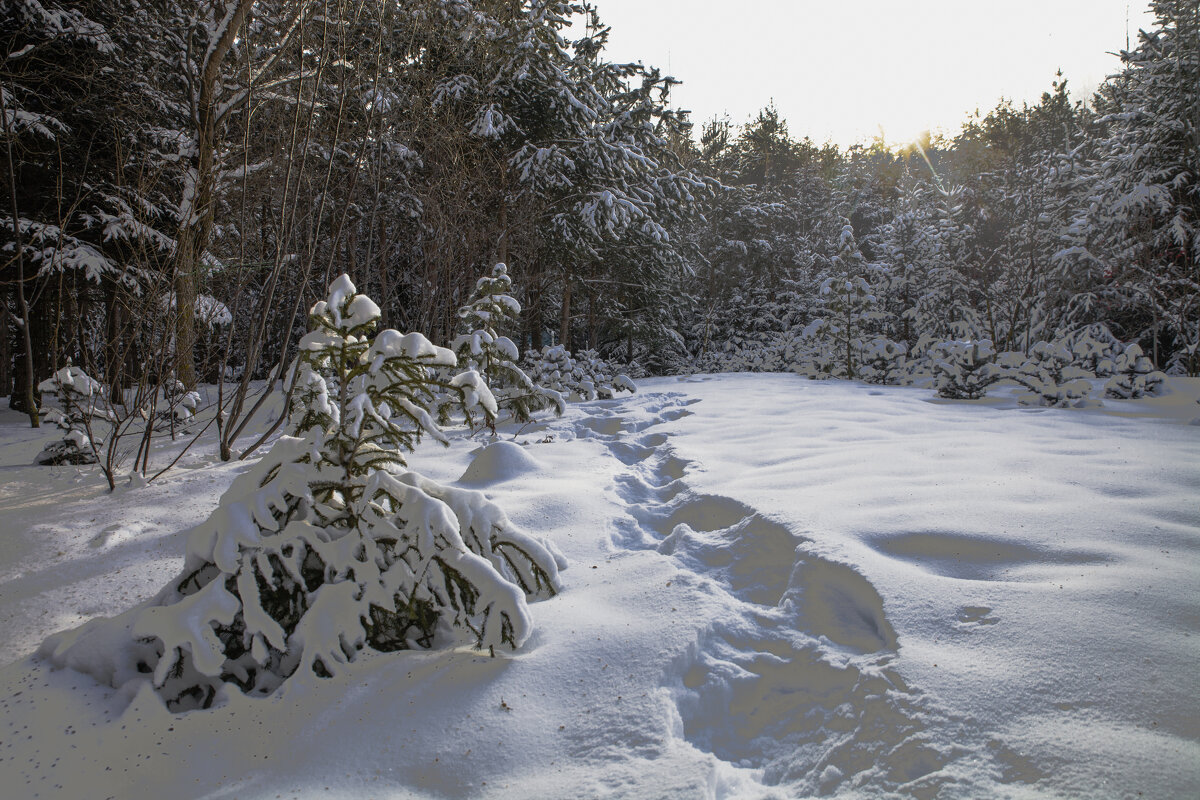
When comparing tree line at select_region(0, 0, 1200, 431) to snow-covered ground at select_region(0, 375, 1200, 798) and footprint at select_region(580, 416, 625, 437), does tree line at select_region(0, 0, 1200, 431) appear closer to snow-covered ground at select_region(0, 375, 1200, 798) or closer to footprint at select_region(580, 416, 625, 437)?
snow-covered ground at select_region(0, 375, 1200, 798)

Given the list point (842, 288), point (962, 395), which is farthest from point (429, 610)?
point (842, 288)

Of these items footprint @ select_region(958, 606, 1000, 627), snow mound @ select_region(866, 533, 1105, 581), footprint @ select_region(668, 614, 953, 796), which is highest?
snow mound @ select_region(866, 533, 1105, 581)

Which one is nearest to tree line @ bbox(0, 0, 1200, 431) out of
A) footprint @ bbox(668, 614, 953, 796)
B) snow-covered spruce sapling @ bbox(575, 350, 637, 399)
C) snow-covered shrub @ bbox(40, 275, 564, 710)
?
snow-covered spruce sapling @ bbox(575, 350, 637, 399)

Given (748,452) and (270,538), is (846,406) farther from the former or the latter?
(270,538)

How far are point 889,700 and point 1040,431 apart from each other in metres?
4.14

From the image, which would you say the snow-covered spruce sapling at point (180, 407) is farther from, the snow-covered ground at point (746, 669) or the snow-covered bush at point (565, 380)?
the snow-covered bush at point (565, 380)

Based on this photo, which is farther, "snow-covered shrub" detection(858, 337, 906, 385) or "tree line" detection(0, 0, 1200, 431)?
"snow-covered shrub" detection(858, 337, 906, 385)

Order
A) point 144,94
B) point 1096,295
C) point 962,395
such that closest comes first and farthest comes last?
point 962,395, point 144,94, point 1096,295

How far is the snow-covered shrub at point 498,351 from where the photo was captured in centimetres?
576

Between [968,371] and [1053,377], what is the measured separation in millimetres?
816

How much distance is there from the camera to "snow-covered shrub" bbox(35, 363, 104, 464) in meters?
4.14

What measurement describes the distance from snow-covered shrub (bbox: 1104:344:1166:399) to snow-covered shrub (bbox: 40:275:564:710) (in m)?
6.94

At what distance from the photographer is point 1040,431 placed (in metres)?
4.52

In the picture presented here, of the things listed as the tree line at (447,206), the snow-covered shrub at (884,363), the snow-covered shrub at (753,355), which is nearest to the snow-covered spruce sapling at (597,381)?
the tree line at (447,206)
